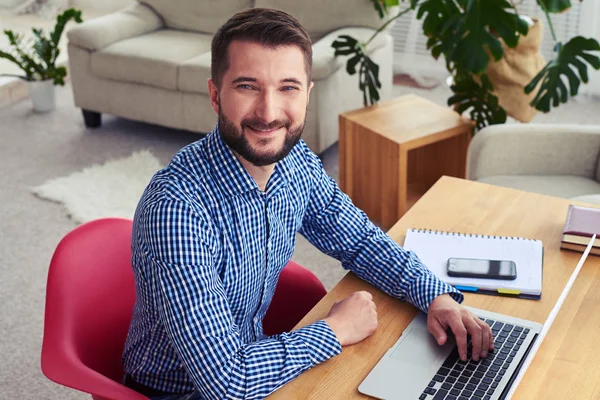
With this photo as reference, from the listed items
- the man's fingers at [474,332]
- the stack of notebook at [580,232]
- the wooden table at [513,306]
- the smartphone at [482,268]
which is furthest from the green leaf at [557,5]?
the man's fingers at [474,332]

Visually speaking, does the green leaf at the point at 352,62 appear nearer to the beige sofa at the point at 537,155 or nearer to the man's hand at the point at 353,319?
the beige sofa at the point at 537,155

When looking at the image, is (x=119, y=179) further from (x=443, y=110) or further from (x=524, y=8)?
(x=524, y=8)

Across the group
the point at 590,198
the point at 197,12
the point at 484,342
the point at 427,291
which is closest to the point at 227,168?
the point at 427,291

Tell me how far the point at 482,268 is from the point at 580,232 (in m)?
0.27

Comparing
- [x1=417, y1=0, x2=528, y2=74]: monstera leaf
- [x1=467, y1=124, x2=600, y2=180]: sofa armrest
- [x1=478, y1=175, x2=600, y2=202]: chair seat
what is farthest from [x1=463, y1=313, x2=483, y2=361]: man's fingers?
[x1=417, y1=0, x2=528, y2=74]: monstera leaf

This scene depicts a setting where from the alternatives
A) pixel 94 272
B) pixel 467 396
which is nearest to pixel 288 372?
pixel 467 396

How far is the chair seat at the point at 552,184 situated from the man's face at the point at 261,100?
153cm

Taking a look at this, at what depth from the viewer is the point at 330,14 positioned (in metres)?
4.24

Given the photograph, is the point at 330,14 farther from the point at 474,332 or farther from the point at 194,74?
the point at 474,332

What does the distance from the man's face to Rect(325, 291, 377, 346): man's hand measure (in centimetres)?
31

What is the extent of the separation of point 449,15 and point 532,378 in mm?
2232

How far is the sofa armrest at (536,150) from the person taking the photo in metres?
2.92

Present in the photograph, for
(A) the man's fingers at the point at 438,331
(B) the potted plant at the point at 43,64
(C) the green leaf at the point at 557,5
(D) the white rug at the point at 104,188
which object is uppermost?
(C) the green leaf at the point at 557,5

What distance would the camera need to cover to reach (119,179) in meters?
3.96
